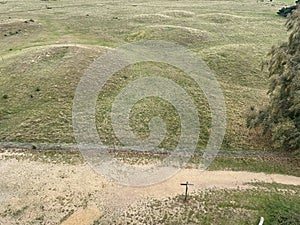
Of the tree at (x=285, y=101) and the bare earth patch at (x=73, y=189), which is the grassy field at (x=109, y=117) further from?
the tree at (x=285, y=101)

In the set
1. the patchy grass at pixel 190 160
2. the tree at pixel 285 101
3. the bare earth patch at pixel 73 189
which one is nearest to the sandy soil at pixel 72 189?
the bare earth patch at pixel 73 189

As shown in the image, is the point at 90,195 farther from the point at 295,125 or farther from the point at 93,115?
the point at 295,125

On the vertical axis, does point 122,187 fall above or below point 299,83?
below

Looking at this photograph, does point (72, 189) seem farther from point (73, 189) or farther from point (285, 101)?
point (285, 101)

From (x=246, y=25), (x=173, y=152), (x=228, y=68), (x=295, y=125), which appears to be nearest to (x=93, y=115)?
(x=173, y=152)

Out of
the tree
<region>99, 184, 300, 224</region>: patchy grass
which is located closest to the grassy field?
<region>99, 184, 300, 224</region>: patchy grass

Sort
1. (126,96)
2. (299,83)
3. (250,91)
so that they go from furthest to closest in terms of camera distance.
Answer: (250,91) < (126,96) < (299,83)

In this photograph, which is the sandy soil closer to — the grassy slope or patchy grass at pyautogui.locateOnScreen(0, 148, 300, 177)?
patchy grass at pyautogui.locateOnScreen(0, 148, 300, 177)
